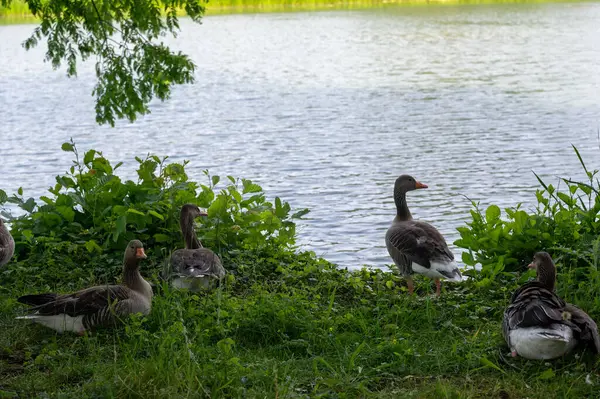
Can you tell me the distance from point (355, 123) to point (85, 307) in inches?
732

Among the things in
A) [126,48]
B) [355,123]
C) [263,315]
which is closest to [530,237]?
[263,315]

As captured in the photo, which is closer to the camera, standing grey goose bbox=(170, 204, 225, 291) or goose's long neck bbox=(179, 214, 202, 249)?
standing grey goose bbox=(170, 204, 225, 291)

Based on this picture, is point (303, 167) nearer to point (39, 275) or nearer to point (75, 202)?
point (75, 202)

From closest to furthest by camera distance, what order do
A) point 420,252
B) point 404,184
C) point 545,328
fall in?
point 545,328
point 420,252
point 404,184

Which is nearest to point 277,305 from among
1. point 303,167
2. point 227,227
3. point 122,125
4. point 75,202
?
point 227,227

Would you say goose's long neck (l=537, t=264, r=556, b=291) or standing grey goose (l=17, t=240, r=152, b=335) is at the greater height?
goose's long neck (l=537, t=264, r=556, b=291)

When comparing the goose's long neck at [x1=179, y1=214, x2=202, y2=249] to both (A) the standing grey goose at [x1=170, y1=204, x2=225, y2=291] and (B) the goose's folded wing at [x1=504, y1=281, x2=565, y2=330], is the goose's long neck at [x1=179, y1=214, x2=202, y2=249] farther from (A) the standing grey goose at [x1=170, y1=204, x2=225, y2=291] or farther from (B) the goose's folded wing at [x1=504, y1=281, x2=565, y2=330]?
(B) the goose's folded wing at [x1=504, y1=281, x2=565, y2=330]

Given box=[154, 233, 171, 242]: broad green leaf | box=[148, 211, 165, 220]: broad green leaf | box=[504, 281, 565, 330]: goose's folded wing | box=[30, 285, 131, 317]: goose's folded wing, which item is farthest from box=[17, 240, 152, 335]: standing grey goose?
box=[504, 281, 565, 330]: goose's folded wing

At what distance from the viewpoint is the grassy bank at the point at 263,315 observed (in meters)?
5.66

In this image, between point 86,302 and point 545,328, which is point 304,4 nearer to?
point 86,302

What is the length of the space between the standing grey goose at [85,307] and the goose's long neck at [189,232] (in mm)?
1593

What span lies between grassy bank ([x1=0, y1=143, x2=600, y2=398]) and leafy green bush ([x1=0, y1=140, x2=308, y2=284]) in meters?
0.02

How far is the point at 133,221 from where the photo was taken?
920cm

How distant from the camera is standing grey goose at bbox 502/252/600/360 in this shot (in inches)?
229
